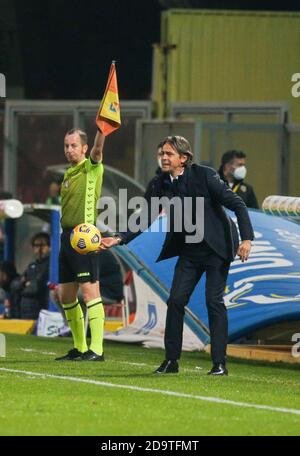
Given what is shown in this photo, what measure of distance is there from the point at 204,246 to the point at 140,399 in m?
2.45

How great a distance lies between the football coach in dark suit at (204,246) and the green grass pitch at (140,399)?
0.35 metres

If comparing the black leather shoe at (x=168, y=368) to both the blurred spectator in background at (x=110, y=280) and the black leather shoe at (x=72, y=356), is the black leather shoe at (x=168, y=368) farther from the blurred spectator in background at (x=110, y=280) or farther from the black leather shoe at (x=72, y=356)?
the blurred spectator in background at (x=110, y=280)

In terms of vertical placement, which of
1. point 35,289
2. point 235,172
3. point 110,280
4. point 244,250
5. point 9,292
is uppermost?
point 235,172

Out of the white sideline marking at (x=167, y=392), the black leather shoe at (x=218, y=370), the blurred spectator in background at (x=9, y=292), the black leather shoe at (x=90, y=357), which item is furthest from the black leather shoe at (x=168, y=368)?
the blurred spectator in background at (x=9, y=292)

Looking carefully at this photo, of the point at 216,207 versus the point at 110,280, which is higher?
the point at 216,207

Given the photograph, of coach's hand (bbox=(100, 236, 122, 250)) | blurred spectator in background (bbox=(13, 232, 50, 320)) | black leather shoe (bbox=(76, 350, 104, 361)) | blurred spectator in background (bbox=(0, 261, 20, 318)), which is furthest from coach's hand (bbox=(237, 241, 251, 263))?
blurred spectator in background (bbox=(0, 261, 20, 318))

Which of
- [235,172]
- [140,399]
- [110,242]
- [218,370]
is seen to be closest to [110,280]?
[235,172]

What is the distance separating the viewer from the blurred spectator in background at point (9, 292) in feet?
70.1

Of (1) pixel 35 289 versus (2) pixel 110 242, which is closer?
(2) pixel 110 242

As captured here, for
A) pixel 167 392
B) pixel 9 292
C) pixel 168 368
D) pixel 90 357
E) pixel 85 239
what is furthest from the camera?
pixel 9 292

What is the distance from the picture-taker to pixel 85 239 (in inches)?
529

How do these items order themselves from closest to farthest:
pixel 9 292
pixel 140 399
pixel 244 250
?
pixel 140 399
pixel 244 250
pixel 9 292

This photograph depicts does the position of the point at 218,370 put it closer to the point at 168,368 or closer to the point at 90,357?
the point at 168,368

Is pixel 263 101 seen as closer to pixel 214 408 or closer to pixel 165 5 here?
pixel 165 5
